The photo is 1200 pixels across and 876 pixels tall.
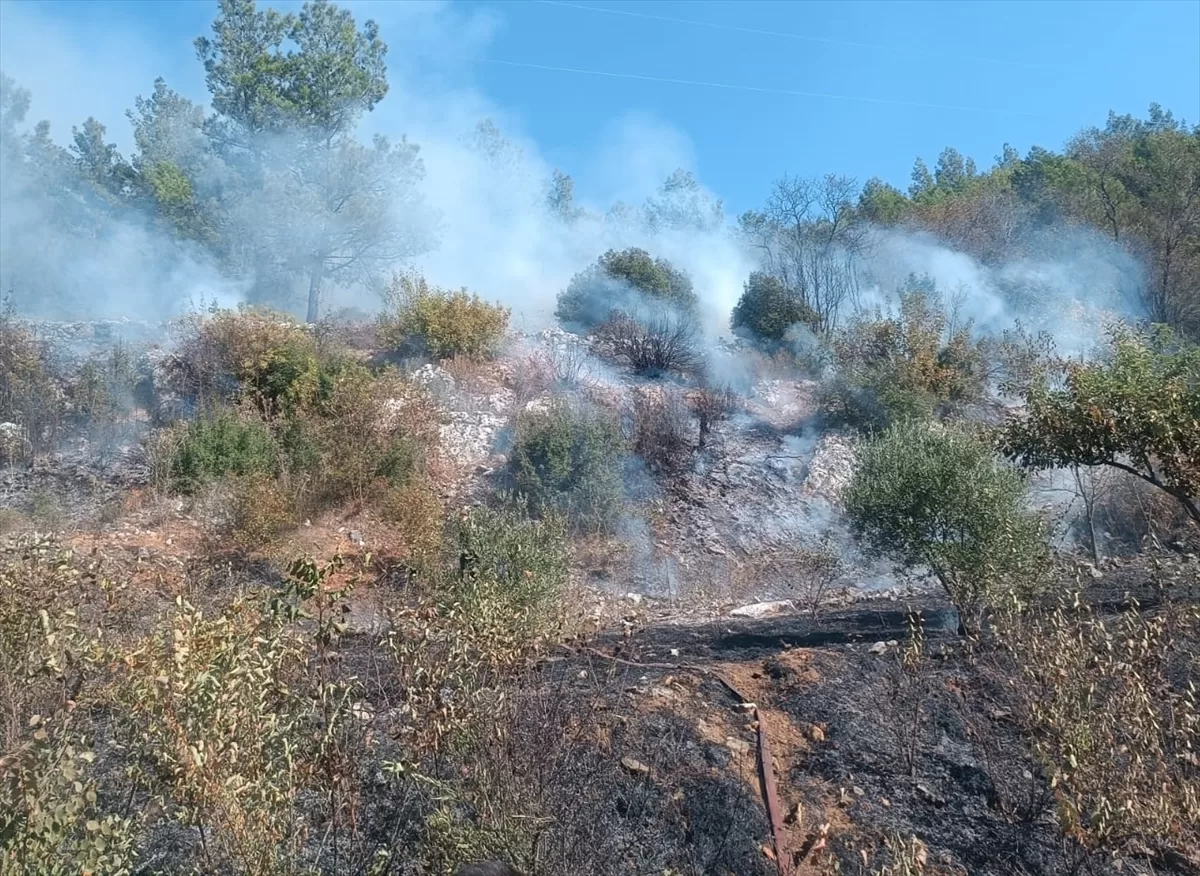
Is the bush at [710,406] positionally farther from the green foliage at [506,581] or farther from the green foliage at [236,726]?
the green foliage at [236,726]

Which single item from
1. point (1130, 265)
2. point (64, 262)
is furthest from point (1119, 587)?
point (64, 262)

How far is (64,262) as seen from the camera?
88.7 ft

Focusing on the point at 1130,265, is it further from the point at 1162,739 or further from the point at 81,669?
the point at 81,669

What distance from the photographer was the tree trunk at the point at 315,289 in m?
26.8

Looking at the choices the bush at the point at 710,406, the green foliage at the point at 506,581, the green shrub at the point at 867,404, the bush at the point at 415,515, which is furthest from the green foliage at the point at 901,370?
the green foliage at the point at 506,581

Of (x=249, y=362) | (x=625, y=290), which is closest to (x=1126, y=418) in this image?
(x=249, y=362)

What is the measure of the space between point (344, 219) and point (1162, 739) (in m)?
24.3

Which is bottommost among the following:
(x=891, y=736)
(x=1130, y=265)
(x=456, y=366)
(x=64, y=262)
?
(x=891, y=736)

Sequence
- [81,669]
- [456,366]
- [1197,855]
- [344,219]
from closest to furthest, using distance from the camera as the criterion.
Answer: [81,669]
[1197,855]
[456,366]
[344,219]

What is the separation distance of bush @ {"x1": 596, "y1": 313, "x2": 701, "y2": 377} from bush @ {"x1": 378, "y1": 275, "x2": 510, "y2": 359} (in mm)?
2777

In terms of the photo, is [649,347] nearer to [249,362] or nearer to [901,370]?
[901,370]

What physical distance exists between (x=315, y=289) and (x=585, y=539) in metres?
14.5

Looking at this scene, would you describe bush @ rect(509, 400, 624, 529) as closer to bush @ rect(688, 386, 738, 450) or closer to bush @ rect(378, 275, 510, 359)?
bush @ rect(688, 386, 738, 450)

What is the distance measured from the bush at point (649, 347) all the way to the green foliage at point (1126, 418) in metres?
14.4
